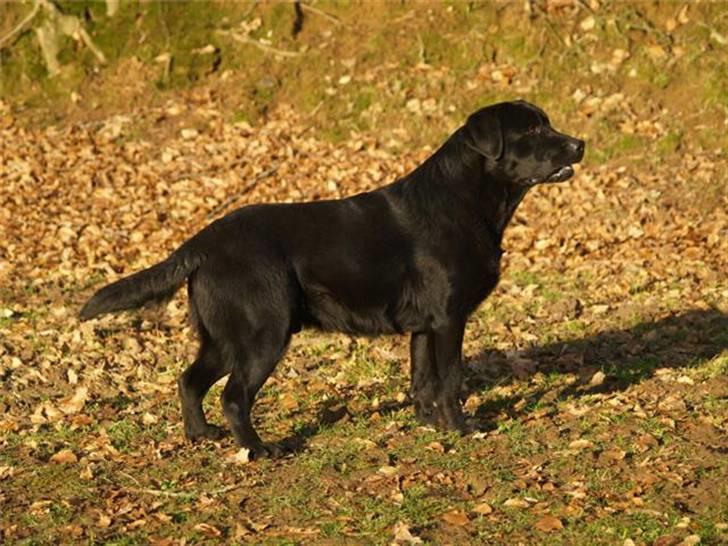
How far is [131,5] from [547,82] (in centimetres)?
601

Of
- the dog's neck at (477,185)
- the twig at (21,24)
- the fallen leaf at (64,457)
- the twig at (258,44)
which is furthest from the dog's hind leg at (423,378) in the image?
the twig at (21,24)

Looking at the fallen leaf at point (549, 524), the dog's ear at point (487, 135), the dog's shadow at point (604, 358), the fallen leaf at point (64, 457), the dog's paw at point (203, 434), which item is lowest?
the dog's shadow at point (604, 358)

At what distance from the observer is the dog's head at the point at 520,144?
743 centimetres

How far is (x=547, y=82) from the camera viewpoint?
1470 cm

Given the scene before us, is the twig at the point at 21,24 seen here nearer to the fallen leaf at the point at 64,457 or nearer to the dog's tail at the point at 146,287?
the dog's tail at the point at 146,287

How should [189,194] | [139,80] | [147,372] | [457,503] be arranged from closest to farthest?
1. [457,503]
2. [147,372]
3. [189,194]
4. [139,80]

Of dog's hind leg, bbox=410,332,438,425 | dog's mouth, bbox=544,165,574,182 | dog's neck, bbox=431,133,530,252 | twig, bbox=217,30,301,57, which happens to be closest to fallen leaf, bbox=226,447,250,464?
dog's hind leg, bbox=410,332,438,425

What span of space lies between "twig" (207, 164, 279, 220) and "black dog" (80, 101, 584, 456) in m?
5.92

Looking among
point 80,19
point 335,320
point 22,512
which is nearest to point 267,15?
point 80,19

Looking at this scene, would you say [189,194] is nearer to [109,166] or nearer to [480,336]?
[109,166]

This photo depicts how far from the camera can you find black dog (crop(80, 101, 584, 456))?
703 centimetres

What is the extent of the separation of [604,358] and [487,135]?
92.3 inches

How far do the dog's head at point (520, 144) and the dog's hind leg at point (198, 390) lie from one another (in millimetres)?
2091

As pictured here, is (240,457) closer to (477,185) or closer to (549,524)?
(549,524)
